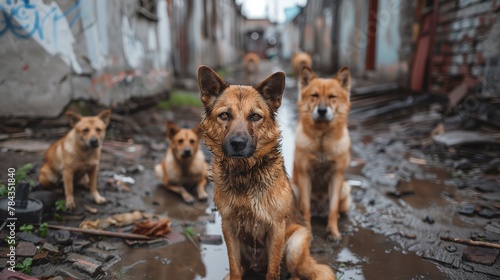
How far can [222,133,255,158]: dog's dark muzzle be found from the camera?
252cm

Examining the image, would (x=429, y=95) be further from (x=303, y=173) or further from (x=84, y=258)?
(x=84, y=258)

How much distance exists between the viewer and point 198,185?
215 inches

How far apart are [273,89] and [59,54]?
504cm

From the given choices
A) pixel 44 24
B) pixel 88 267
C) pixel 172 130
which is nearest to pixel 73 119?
pixel 172 130

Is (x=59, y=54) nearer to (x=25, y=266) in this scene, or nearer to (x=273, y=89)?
(x=25, y=266)

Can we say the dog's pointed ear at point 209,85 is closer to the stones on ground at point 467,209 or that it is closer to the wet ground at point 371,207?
the wet ground at point 371,207

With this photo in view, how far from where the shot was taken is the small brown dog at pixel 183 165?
5203 millimetres

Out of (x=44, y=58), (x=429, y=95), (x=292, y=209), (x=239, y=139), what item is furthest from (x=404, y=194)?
(x=44, y=58)

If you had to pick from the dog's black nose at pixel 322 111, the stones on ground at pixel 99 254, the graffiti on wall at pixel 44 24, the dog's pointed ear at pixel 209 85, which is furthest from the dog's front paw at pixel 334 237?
the graffiti on wall at pixel 44 24

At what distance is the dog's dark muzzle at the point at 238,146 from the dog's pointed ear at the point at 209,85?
0.47 meters

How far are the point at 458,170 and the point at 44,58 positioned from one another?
7359 millimetres

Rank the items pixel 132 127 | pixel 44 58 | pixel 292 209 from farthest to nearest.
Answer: pixel 132 127 → pixel 44 58 → pixel 292 209

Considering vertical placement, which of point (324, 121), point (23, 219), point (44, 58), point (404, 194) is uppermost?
point (44, 58)

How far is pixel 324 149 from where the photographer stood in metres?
4.04
